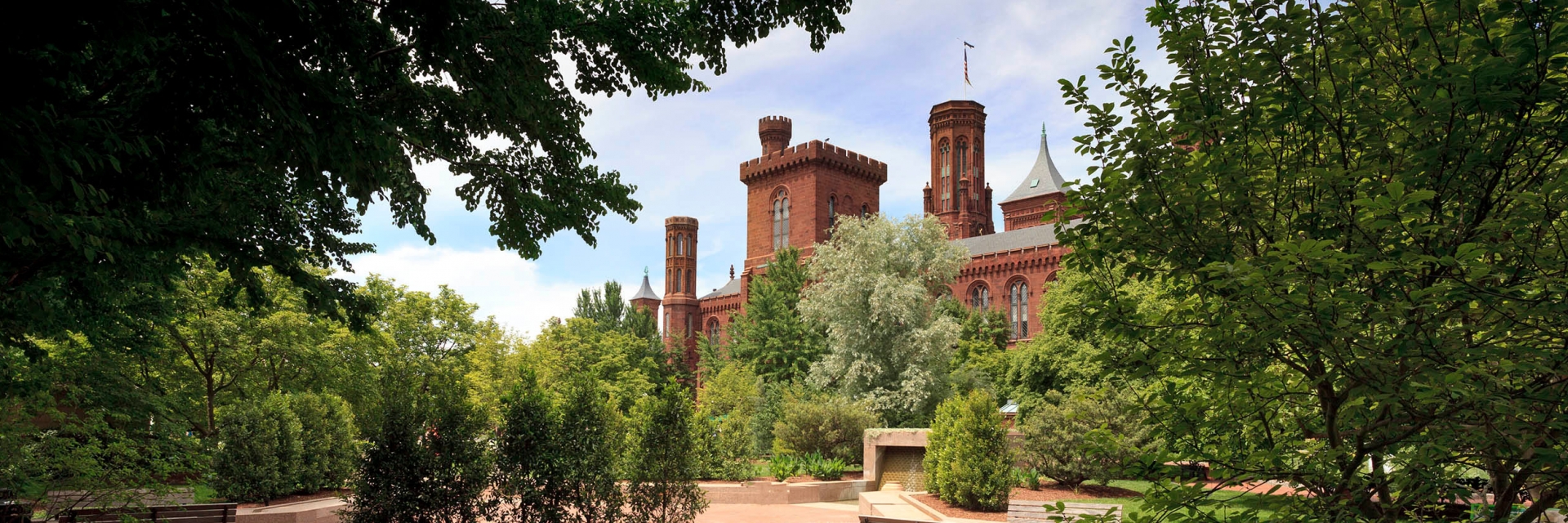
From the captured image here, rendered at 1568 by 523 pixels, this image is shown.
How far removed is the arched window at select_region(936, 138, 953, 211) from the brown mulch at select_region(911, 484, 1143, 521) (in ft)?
177

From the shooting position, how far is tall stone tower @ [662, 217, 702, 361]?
72.2 metres

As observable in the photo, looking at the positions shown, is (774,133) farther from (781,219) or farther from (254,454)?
(254,454)

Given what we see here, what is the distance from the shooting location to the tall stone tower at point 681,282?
7219 cm

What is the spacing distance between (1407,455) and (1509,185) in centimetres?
180

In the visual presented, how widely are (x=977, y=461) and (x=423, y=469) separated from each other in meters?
9.52

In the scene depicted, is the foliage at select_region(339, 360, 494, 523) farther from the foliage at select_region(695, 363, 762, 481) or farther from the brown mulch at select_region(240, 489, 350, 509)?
the foliage at select_region(695, 363, 762, 481)

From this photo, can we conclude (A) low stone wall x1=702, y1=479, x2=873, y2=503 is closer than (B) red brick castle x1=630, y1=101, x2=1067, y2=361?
Yes

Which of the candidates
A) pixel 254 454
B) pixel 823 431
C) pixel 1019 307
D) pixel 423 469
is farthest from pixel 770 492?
pixel 1019 307

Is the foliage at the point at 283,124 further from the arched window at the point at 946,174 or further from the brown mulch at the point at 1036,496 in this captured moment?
the arched window at the point at 946,174

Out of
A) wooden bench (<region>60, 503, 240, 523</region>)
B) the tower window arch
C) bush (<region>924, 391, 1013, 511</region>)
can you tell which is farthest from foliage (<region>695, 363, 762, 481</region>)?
the tower window arch

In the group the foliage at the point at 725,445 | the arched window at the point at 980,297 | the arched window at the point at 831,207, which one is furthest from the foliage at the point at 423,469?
the arched window at the point at 831,207

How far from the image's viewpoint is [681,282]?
73.9 m

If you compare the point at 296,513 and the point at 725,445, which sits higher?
the point at 725,445

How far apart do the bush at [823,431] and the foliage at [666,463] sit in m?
11.3
